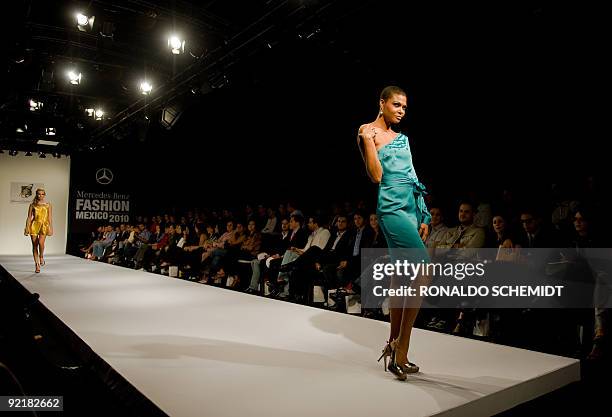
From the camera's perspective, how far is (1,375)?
946mm

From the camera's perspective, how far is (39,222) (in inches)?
237

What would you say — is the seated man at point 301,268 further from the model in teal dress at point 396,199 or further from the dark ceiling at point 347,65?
the model in teal dress at point 396,199

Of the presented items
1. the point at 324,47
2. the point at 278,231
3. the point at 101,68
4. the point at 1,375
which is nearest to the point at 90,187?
the point at 101,68

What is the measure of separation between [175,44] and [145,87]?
6.27 feet

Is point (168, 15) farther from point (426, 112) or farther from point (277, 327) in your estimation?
point (277, 327)

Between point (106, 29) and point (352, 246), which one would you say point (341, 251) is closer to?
point (352, 246)

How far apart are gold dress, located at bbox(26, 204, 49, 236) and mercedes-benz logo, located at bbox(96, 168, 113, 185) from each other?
6084mm

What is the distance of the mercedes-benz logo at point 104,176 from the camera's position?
1183 cm

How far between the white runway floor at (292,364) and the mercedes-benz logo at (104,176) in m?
9.33

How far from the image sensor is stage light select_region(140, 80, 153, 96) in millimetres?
7102

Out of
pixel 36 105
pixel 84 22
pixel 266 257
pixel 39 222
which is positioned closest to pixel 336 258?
pixel 266 257

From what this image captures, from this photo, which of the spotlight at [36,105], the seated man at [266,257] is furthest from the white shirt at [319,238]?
the spotlight at [36,105]

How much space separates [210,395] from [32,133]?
36.1 feet

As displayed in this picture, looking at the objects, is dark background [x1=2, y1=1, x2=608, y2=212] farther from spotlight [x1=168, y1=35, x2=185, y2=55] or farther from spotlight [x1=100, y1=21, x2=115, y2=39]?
spotlight [x1=100, y1=21, x2=115, y2=39]
